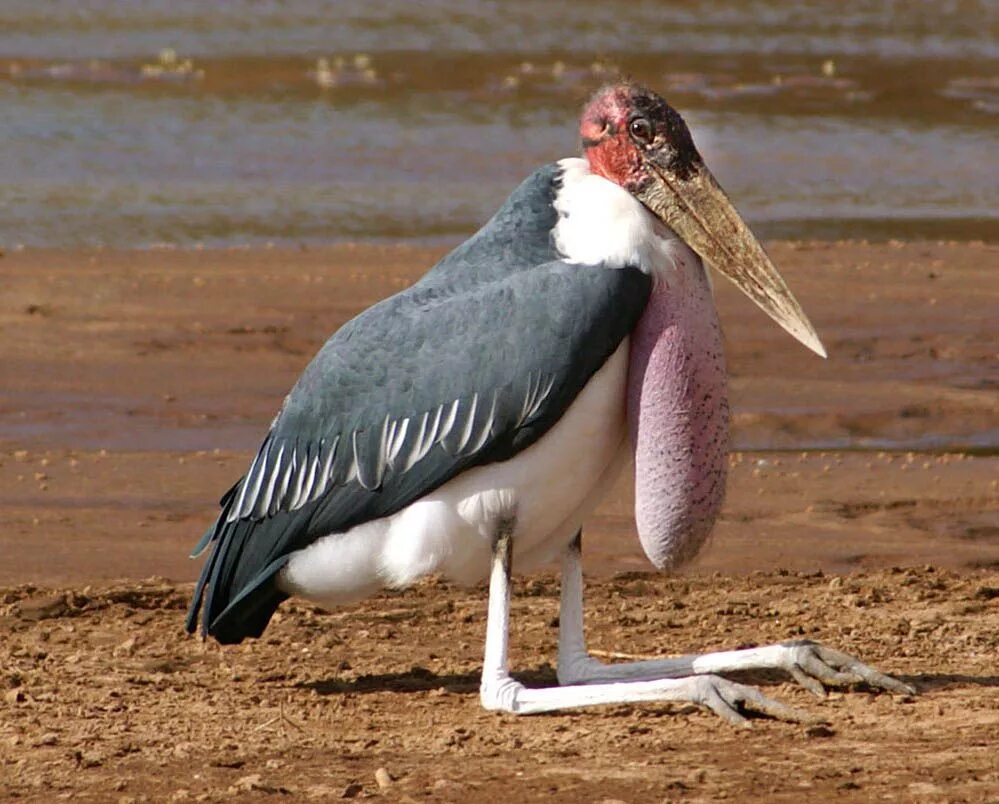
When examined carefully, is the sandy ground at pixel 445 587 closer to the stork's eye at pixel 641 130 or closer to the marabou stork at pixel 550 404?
the marabou stork at pixel 550 404

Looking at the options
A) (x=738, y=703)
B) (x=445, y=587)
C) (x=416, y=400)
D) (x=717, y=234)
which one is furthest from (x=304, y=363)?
(x=738, y=703)

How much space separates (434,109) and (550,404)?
15728 mm

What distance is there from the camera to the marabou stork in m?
5.45

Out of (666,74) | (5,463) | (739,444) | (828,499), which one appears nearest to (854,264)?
(739,444)

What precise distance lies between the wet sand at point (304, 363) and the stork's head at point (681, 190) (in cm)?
232

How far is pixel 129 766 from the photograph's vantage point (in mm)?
5289

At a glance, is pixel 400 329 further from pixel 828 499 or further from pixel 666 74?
pixel 666 74

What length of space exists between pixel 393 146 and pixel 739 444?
9721 mm

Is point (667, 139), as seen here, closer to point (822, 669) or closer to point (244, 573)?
point (822, 669)

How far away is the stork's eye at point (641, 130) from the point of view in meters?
5.62

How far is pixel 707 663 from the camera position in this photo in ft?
19.0

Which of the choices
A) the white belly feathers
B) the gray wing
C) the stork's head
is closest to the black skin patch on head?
the stork's head

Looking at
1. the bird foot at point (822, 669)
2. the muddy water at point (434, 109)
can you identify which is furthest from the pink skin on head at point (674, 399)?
the muddy water at point (434, 109)

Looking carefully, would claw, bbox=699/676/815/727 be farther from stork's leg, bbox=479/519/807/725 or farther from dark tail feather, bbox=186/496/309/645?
dark tail feather, bbox=186/496/309/645
